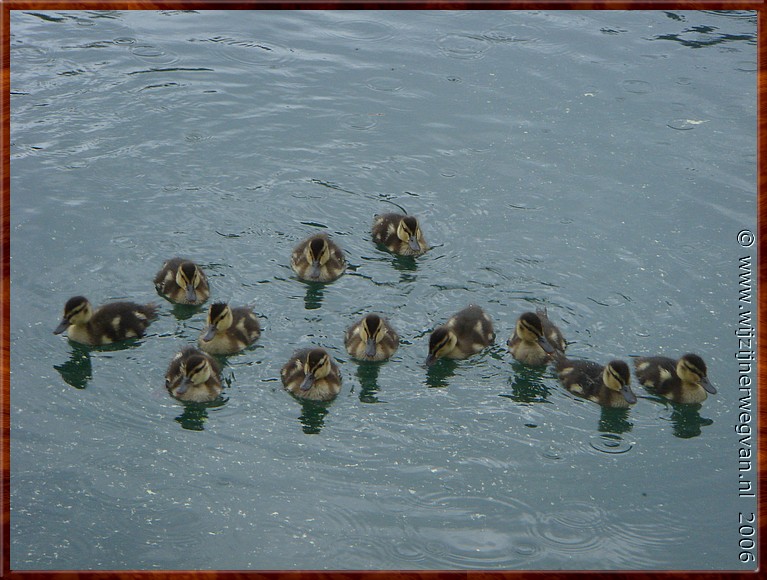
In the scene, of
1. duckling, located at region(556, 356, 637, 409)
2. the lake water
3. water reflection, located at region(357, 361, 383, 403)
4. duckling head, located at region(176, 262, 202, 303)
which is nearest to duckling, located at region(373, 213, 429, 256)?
the lake water

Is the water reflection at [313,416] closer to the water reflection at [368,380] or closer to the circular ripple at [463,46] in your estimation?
the water reflection at [368,380]

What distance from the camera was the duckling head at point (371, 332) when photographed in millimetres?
5430

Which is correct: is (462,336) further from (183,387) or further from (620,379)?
(183,387)

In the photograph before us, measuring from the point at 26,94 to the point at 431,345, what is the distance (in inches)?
170

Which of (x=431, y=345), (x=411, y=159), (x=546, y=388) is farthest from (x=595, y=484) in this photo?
(x=411, y=159)

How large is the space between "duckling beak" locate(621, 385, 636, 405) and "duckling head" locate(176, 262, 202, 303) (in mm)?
2529

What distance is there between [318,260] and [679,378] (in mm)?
2227

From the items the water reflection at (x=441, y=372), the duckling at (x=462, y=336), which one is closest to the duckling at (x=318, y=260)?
the duckling at (x=462, y=336)

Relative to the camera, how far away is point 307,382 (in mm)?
5172

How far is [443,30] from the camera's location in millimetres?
9297

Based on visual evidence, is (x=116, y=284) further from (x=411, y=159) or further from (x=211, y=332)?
(x=411, y=159)

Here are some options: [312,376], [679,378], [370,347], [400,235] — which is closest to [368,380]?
[370,347]

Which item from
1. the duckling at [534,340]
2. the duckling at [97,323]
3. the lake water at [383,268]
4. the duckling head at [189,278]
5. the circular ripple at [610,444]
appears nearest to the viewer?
the lake water at [383,268]

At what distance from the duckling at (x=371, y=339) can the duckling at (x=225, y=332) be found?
0.58 metres
